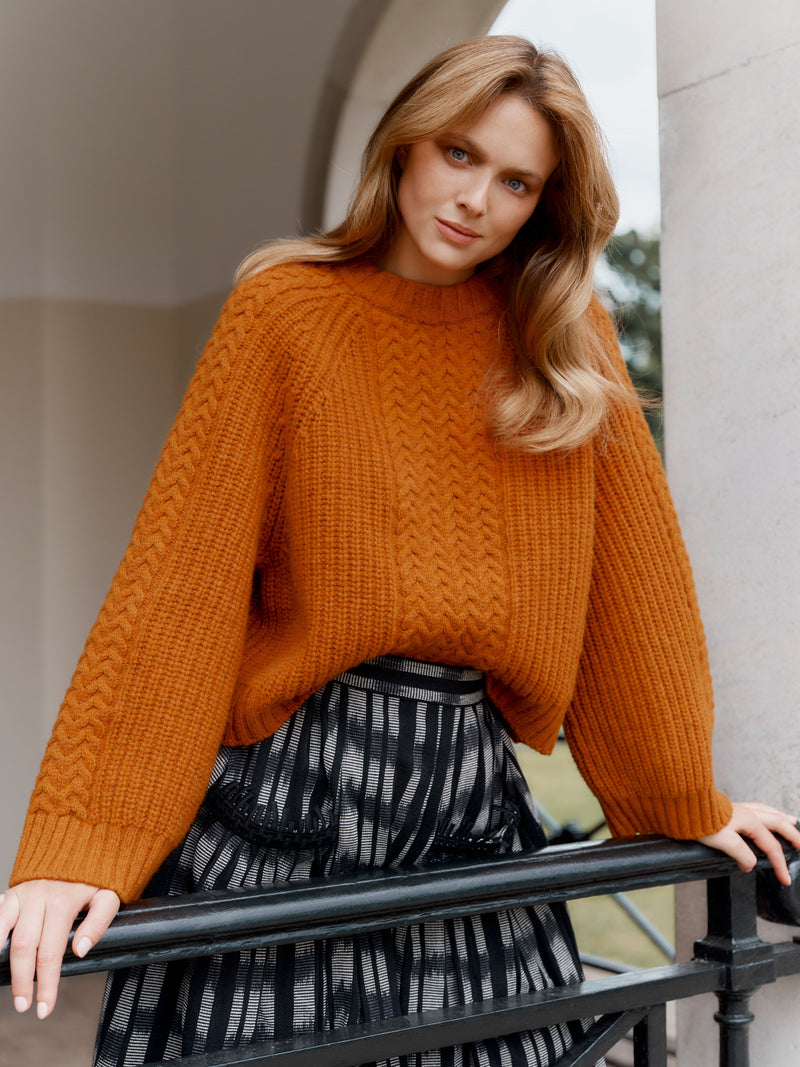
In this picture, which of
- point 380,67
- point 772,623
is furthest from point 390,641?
point 380,67

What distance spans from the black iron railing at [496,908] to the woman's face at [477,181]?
0.61 meters

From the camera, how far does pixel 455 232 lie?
1.16 meters

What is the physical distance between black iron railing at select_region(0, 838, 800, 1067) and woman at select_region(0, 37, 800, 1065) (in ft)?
0.25

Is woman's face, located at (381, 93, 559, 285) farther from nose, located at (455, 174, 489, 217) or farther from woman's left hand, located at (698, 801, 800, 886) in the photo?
woman's left hand, located at (698, 801, 800, 886)

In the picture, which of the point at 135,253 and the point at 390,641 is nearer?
the point at 390,641

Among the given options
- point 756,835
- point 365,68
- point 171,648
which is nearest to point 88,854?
point 171,648

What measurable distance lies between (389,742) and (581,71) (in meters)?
0.76

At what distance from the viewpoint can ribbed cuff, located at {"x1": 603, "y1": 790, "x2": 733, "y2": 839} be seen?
120 cm

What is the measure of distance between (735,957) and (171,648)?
0.65 m

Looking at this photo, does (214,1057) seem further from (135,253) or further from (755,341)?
(135,253)

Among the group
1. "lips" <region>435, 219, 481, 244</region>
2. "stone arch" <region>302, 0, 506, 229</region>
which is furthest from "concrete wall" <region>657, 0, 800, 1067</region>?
"stone arch" <region>302, 0, 506, 229</region>

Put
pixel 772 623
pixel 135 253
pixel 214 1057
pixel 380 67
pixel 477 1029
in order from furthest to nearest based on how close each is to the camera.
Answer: pixel 135 253 < pixel 380 67 < pixel 772 623 < pixel 477 1029 < pixel 214 1057

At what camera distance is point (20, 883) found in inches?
36.4

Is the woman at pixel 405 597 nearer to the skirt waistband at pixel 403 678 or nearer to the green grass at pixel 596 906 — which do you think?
the skirt waistband at pixel 403 678
